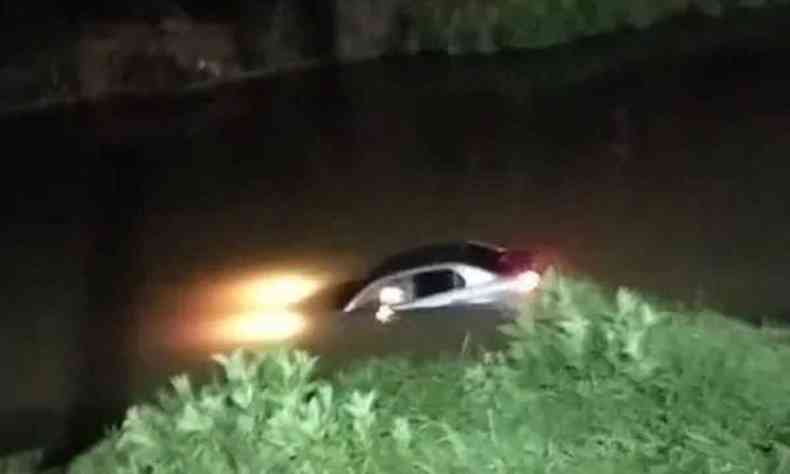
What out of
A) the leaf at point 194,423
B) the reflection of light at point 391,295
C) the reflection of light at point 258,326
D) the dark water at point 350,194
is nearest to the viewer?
the leaf at point 194,423

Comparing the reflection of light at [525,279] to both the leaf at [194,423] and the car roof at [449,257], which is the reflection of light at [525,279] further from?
the leaf at [194,423]

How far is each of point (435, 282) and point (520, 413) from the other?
Answer: 1016cm

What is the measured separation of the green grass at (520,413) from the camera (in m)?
4.64

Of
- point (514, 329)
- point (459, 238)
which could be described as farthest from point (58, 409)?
point (514, 329)

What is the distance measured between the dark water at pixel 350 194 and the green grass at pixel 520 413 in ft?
30.2

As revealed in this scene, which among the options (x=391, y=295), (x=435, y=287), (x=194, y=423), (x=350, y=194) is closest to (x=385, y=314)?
(x=435, y=287)

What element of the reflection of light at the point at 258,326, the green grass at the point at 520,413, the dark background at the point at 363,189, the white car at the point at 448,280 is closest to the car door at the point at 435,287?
the white car at the point at 448,280

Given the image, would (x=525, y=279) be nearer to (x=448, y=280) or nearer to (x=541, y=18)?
(x=448, y=280)

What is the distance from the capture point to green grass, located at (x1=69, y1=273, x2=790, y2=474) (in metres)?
4.64

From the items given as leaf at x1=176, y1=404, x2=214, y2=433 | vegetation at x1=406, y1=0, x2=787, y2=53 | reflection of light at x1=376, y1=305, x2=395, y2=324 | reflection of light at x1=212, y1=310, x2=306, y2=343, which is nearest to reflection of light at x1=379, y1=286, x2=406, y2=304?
reflection of light at x1=376, y1=305, x2=395, y2=324

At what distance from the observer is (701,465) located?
4.65m

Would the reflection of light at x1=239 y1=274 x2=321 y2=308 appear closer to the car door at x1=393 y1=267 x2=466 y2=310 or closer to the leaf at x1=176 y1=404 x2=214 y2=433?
the car door at x1=393 y1=267 x2=466 y2=310

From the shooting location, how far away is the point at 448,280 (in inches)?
593

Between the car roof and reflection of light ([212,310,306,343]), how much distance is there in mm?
1020
